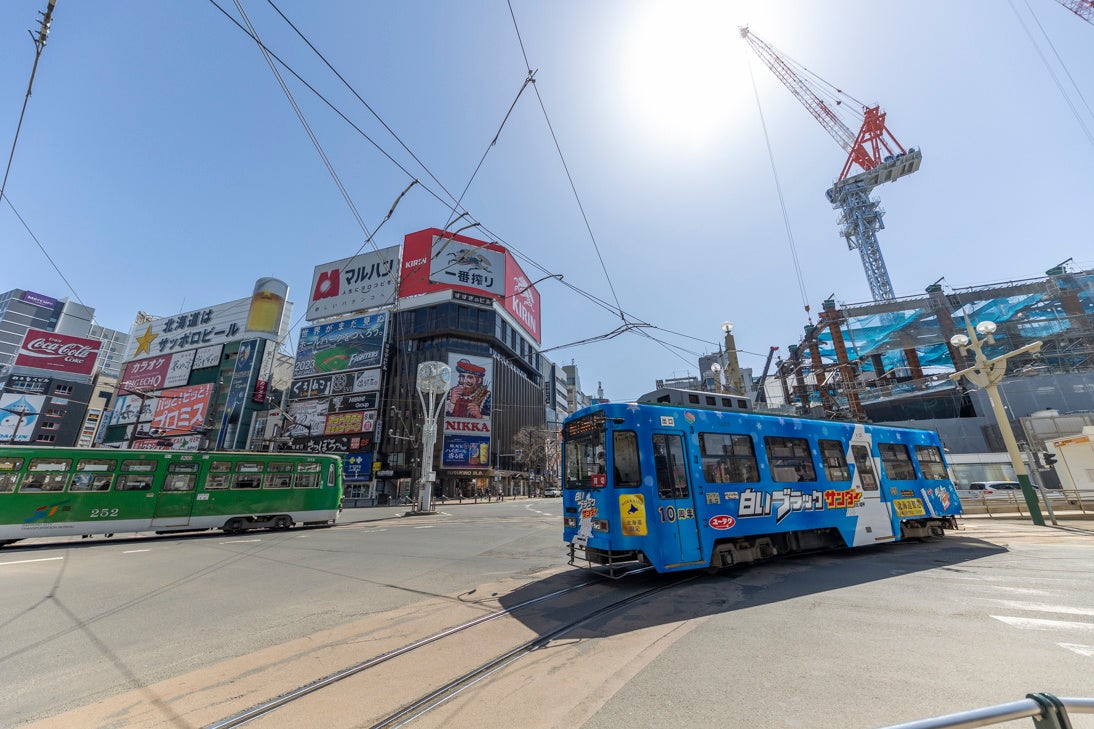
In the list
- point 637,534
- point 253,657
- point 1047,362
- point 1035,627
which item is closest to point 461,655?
point 253,657

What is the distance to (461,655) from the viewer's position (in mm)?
4523

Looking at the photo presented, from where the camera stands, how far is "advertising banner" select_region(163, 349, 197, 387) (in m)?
68.1

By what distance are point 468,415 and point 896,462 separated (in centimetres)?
4730

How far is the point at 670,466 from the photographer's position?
24.6ft

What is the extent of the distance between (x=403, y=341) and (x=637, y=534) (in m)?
57.4

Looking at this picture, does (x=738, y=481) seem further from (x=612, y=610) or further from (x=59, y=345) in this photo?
(x=59, y=345)

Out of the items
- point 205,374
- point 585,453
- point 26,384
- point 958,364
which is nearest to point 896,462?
point 585,453

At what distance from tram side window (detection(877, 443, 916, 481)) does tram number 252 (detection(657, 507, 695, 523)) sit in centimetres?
659

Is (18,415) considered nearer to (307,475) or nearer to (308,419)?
(308,419)

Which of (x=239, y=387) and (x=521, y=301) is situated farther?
(x=521, y=301)

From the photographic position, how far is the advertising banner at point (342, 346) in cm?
5797

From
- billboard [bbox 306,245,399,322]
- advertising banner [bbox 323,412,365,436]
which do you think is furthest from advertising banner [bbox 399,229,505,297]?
advertising banner [bbox 323,412,365,436]

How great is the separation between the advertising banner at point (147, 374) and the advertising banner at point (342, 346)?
93.1 feet

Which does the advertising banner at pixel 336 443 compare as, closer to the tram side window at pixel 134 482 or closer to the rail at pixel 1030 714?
the tram side window at pixel 134 482
